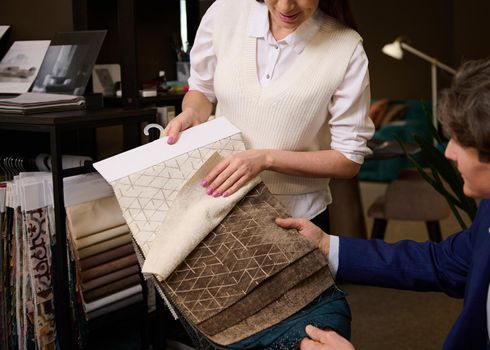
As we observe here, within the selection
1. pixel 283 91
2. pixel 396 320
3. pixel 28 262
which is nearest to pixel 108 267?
pixel 28 262

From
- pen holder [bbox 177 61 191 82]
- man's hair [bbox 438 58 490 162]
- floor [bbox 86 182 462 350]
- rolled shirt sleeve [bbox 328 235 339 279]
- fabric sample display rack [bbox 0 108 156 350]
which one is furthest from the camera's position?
floor [bbox 86 182 462 350]

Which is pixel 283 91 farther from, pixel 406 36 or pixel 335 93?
pixel 406 36

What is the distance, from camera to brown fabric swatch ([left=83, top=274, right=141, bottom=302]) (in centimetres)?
198

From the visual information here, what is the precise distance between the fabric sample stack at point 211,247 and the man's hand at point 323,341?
58mm

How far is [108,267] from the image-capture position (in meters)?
2.02

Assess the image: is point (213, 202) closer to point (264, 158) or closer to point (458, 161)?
point (264, 158)

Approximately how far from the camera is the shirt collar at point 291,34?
1518 mm

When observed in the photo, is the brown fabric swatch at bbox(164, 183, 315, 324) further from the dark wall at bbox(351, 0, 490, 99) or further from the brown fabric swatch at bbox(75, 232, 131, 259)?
the dark wall at bbox(351, 0, 490, 99)

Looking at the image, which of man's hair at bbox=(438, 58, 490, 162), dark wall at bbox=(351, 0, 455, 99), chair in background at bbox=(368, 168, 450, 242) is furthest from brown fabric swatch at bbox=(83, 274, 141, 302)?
dark wall at bbox=(351, 0, 455, 99)

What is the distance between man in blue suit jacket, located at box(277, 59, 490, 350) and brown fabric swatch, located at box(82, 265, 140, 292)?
2.72ft

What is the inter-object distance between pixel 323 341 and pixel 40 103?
3.61 feet

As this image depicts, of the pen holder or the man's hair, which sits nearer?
the man's hair

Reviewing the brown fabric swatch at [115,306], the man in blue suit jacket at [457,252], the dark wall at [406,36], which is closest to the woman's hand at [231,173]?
the man in blue suit jacket at [457,252]

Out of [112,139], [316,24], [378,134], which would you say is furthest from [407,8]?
[316,24]
